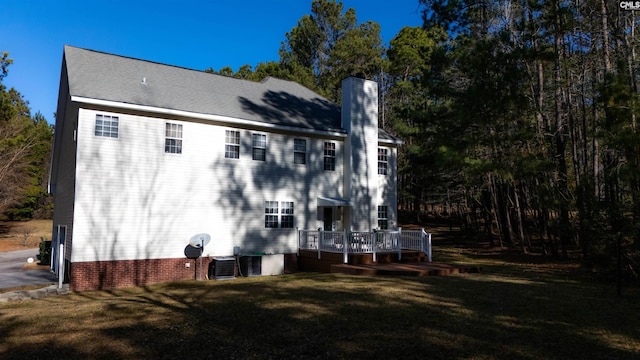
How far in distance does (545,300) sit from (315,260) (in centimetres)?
920

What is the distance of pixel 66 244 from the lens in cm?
1584

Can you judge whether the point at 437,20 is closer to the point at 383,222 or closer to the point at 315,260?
the point at 383,222

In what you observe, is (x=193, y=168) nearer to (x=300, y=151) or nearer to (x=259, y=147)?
(x=259, y=147)

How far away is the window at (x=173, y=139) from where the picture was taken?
16016mm

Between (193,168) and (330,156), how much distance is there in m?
6.12

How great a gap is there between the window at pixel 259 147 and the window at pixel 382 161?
228 inches

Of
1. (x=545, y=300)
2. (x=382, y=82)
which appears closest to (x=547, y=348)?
(x=545, y=300)

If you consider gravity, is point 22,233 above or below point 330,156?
below

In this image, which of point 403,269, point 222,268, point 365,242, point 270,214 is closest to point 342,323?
point 403,269

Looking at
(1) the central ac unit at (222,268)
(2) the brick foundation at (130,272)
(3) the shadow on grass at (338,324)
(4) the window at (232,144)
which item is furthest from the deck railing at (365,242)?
(3) the shadow on grass at (338,324)

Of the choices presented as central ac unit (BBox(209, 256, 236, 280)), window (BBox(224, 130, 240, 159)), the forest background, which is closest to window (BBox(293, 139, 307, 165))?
window (BBox(224, 130, 240, 159))

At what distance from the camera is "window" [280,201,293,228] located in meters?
18.4

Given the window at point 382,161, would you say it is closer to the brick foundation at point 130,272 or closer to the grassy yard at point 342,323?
the grassy yard at point 342,323

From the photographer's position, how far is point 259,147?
59.1 feet
